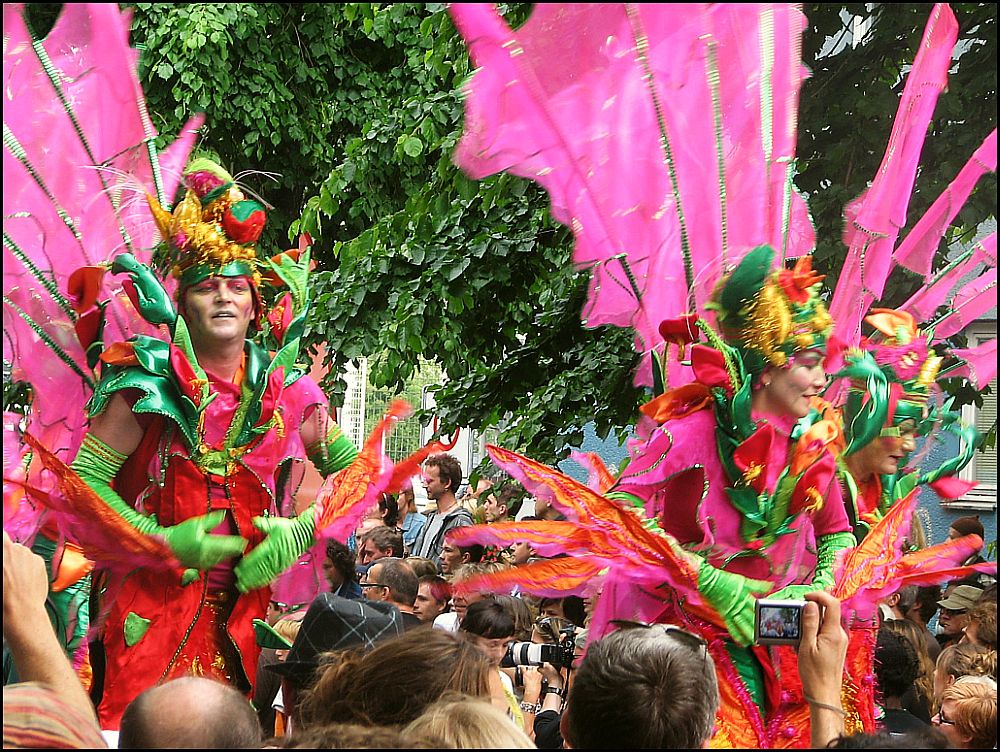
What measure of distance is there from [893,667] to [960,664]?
0.73 feet

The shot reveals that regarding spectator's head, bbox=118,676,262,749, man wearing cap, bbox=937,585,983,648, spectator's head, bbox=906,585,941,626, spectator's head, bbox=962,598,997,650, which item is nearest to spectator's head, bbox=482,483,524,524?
spectator's head, bbox=906,585,941,626

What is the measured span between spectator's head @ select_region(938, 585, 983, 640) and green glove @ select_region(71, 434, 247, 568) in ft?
10.0

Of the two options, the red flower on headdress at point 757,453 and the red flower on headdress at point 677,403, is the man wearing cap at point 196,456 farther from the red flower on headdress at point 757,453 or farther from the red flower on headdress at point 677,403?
the red flower on headdress at point 757,453

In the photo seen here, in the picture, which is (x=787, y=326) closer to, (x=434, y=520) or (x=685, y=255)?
(x=685, y=255)

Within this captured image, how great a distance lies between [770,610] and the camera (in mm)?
2818

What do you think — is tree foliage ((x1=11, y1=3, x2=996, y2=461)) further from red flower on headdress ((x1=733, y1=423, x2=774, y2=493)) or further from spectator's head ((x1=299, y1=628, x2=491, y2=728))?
spectator's head ((x1=299, y1=628, x2=491, y2=728))

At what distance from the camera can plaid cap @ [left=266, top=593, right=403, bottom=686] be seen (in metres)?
2.84

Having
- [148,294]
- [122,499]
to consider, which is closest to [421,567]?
[122,499]

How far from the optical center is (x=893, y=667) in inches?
157

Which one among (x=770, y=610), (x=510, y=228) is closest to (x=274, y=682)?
(x=770, y=610)

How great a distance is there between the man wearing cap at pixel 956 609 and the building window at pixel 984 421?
364 millimetres

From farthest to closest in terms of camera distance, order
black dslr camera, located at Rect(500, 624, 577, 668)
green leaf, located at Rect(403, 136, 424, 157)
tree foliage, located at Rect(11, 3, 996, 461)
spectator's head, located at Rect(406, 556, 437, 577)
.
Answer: tree foliage, located at Rect(11, 3, 996, 461) → green leaf, located at Rect(403, 136, 424, 157) → spectator's head, located at Rect(406, 556, 437, 577) → black dslr camera, located at Rect(500, 624, 577, 668)

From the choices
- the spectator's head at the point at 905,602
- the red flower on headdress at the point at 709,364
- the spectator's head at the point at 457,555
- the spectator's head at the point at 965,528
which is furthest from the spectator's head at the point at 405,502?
the red flower on headdress at the point at 709,364

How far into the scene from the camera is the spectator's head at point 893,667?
13.1 ft
